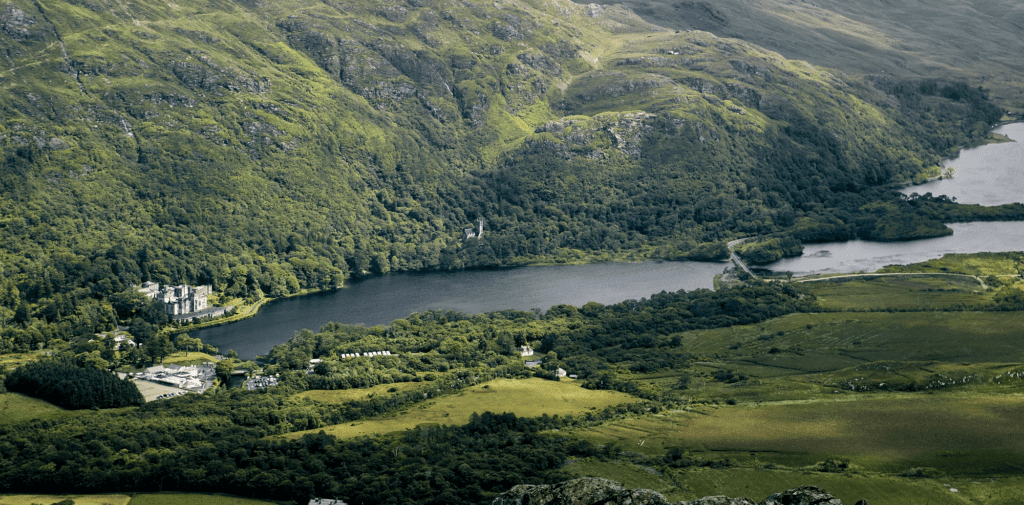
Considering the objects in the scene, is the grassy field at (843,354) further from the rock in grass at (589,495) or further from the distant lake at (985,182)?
the distant lake at (985,182)

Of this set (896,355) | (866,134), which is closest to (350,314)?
(896,355)

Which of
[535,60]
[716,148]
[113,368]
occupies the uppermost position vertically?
[535,60]

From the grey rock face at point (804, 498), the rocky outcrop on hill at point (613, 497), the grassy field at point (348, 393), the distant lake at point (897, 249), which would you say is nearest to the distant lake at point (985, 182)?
the distant lake at point (897, 249)

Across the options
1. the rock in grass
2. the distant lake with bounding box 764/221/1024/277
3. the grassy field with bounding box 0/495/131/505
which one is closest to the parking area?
the grassy field with bounding box 0/495/131/505

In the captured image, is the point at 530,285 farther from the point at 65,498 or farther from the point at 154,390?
the point at 65,498

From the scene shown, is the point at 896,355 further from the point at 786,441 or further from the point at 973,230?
the point at 973,230

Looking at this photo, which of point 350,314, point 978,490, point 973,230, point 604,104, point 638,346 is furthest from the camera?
point 604,104

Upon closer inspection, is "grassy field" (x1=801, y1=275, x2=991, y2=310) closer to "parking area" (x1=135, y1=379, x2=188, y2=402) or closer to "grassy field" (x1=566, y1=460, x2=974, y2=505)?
"grassy field" (x1=566, y1=460, x2=974, y2=505)
